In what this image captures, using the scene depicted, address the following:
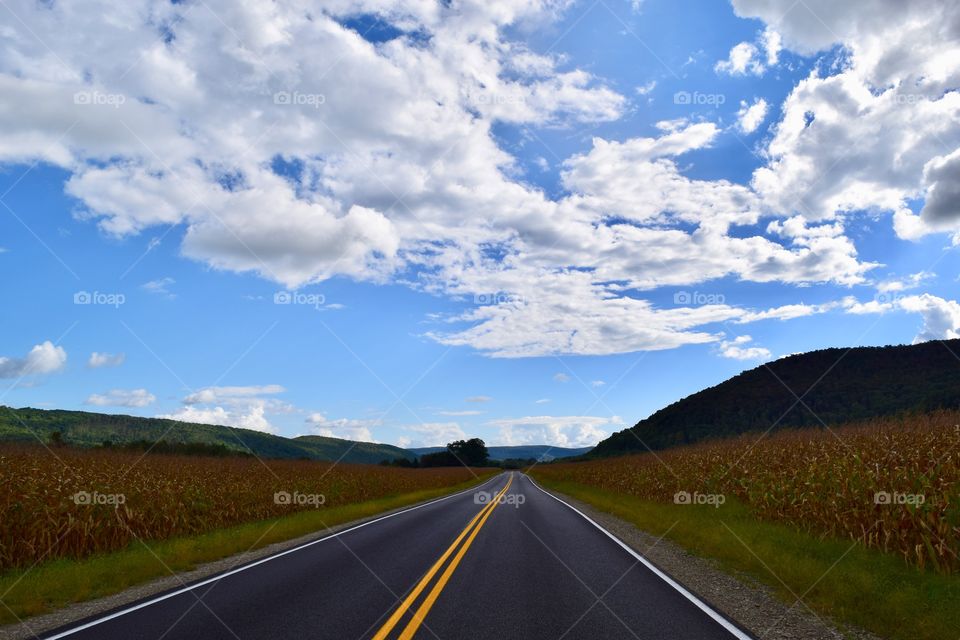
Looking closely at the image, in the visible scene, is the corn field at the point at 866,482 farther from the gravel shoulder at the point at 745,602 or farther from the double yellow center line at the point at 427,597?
the double yellow center line at the point at 427,597

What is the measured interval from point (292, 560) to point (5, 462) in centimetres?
895

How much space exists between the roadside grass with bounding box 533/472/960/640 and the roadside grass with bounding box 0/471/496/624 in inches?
411

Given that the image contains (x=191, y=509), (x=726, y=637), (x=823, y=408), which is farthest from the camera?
(x=823, y=408)

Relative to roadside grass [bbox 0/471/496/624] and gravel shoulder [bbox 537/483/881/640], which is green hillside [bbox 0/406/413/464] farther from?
gravel shoulder [bbox 537/483/881/640]

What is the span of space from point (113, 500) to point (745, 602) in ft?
48.6

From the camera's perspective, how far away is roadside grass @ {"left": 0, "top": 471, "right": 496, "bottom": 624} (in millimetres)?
9188

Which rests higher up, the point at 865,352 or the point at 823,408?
the point at 865,352

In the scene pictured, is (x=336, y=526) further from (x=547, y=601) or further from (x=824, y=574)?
(x=824, y=574)

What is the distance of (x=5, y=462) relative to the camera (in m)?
15.1

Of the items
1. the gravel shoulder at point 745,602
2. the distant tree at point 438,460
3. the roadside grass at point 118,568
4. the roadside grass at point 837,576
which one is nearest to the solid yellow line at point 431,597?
the gravel shoulder at point 745,602

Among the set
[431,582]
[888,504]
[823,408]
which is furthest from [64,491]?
[823,408]

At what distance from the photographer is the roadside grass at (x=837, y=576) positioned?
24.7 ft

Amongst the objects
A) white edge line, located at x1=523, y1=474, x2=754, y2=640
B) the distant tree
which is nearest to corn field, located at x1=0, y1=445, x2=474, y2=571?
white edge line, located at x1=523, y1=474, x2=754, y2=640

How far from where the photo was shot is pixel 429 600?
27.2 feet
